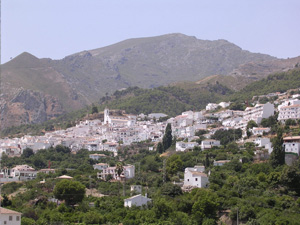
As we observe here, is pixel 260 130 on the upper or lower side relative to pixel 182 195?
upper

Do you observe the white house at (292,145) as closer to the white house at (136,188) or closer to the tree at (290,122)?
the tree at (290,122)

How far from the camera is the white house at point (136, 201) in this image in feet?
169

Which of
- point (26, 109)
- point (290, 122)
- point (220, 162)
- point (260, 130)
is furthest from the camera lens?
point (26, 109)

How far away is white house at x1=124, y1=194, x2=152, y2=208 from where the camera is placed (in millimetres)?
51459

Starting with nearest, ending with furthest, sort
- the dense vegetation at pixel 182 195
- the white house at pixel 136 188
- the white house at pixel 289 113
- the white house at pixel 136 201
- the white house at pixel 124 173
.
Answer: the dense vegetation at pixel 182 195 < the white house at pixel 136 201 < the white house at pixel 136 188 < the white house at pixel 124 173 < the white house at pixel 289 113

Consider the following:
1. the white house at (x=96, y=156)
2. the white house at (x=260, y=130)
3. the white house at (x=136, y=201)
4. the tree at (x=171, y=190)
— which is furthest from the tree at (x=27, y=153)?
the white house at (x=136, y=201)

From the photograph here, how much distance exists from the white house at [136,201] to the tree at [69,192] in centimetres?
471

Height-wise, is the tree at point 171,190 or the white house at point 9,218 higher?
the white house at point 9,218

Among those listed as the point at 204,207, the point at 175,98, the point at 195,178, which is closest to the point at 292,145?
the point at 195,178

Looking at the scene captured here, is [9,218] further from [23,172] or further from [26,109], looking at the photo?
Answer: [26,109]

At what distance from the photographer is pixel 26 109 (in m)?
165

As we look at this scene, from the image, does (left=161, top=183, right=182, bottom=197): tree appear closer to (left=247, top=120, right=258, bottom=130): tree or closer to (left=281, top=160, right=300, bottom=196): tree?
(left=281, top=160, right=300, bottom=196): tree

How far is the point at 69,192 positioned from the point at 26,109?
115502 mm

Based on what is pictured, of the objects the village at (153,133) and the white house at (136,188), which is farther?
the village at (153,133)
